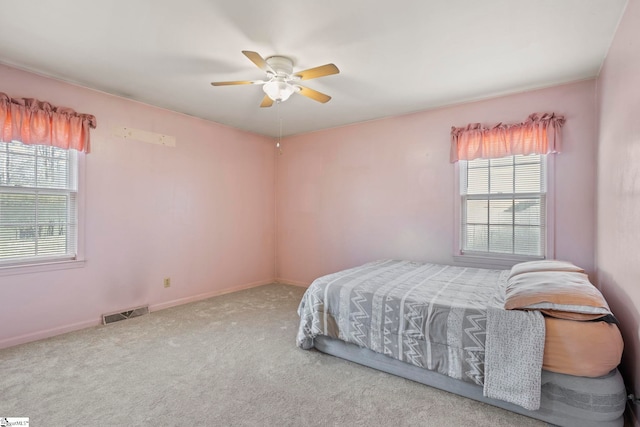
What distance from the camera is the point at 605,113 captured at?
102 inches

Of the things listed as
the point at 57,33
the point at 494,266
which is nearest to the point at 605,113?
the point at 494,266

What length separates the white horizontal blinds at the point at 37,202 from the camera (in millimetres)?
2824

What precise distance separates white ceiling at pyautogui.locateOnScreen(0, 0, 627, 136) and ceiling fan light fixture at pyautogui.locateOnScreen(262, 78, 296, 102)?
205 millimetres

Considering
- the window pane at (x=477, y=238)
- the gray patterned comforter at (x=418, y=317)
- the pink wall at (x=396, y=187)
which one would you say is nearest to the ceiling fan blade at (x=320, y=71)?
the gray patterned comforter at (x=418, y=317)

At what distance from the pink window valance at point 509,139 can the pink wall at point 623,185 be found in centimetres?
47

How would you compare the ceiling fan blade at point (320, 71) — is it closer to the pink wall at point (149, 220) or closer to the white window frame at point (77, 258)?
the pink wall at point (149, 220)

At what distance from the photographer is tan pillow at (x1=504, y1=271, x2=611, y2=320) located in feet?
5.77

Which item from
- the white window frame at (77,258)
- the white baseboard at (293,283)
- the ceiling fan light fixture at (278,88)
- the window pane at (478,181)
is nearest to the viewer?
the ceiling fan light fixture at (278,88)

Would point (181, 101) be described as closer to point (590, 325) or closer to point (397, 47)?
point (397, 47)

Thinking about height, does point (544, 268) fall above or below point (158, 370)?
above

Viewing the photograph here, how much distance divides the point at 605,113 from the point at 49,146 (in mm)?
4990

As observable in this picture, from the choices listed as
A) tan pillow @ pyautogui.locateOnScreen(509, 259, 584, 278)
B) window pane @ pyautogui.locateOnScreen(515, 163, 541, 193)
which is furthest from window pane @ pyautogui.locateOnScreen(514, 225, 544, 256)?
tan pillow @ pyautogui.locateOnScreen(509, 259, 584, 278)

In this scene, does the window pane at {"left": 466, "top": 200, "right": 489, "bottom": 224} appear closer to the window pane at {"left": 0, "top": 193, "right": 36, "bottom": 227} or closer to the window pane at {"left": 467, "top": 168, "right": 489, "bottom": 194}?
the window pane at {"left": 467, "top": 168, "right": 489, "bottom": 194}

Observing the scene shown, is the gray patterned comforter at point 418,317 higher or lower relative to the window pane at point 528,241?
lower
